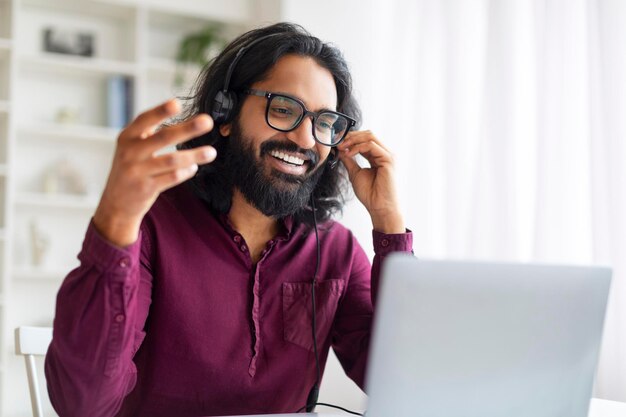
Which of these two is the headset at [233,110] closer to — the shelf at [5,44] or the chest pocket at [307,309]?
the chest pocket at [307,309]

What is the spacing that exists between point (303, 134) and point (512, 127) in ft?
3.58

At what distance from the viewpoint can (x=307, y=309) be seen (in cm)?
154

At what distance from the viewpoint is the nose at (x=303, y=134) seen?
1.48m

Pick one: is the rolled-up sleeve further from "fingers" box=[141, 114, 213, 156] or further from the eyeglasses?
the eyeglasses

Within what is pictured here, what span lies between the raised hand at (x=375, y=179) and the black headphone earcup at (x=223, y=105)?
26 centimetres

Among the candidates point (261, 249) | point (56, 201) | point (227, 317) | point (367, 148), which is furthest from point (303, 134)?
point (56, 201)

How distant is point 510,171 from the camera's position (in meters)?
2.32

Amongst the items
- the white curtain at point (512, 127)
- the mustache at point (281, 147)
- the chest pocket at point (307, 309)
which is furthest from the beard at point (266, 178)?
the white curtain at point (512, 127)

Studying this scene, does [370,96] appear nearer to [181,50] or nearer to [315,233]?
[181,50]

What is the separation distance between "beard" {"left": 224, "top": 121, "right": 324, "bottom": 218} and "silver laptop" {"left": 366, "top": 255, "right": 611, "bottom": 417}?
A: 74 centimetres

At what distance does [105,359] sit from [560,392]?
2.23 ft

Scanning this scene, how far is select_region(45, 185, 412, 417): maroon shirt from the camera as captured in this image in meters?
1.41

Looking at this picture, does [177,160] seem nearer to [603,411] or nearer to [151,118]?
[151,118]

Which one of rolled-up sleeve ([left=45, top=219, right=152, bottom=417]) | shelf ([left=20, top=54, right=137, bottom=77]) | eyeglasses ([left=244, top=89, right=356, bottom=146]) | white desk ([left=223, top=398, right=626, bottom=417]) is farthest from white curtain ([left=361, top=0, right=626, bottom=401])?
rolled-up sleeve ([left=45, top=219, right=152, bottom=417])
